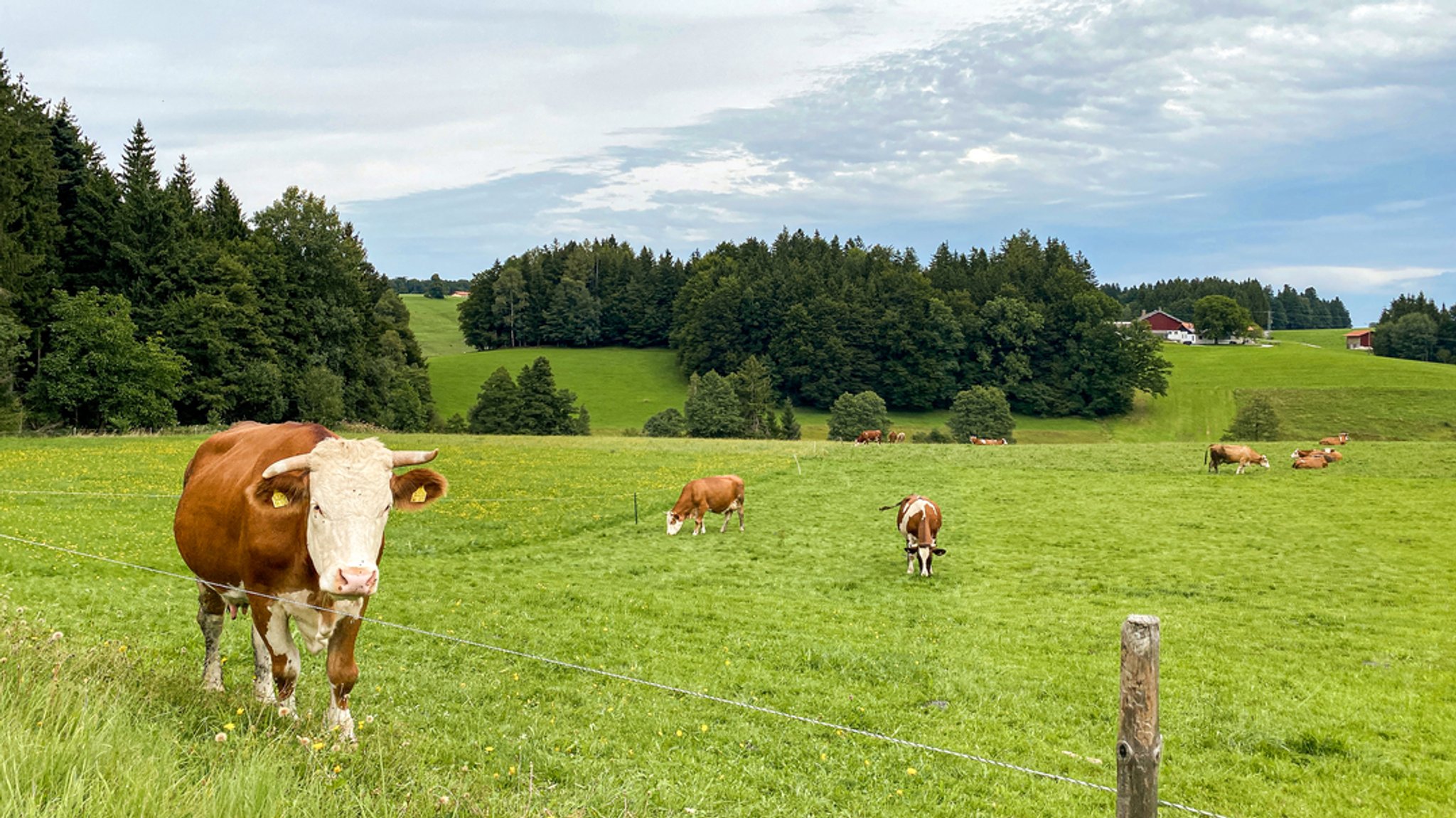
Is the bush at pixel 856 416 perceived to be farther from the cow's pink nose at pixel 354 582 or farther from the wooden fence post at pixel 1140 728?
the wooden fence post at pixel 1140 728

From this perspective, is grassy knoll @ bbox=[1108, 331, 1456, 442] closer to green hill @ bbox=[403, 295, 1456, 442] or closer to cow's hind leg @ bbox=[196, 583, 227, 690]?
green hill @ bbox=[403, 295, 1456, 442]

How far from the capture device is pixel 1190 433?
82.6 metres

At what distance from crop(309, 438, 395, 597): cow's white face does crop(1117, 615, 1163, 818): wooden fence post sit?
459 centimetres

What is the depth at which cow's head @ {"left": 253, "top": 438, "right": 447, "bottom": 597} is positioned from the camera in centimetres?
578

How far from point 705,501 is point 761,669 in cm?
1239

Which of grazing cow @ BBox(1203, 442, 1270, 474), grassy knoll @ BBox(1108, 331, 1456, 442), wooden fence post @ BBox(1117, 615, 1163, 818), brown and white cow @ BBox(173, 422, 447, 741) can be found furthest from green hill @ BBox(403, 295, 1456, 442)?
wooden fence post @ BBox(1117, 615, 1163, 818)

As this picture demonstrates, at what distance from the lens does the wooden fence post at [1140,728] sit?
425cm

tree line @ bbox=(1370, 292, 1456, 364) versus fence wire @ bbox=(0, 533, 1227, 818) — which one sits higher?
tree line @ bbox=(1370, 292, 1456, 364)

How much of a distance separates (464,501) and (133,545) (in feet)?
31.8

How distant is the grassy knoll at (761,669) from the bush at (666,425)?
5316cm

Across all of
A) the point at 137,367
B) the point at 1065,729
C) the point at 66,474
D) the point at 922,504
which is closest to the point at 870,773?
the point at 1065,729

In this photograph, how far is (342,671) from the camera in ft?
20.4

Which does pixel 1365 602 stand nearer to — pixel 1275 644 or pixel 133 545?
pixel 1275 644

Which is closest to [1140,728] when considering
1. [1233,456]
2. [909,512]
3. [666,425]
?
[909,512]
